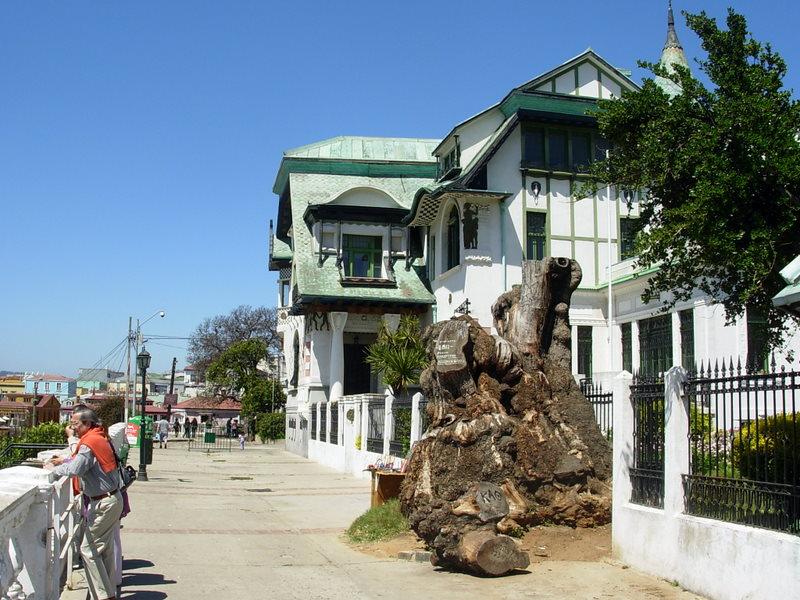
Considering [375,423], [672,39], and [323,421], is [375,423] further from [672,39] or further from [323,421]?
[672,39]

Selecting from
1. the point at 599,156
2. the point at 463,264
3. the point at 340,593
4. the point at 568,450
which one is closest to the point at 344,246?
the point at 463,264

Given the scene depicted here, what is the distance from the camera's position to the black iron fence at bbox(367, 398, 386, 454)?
24.0 metres

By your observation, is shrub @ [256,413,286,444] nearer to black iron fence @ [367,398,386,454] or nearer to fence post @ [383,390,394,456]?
black iron fence @ [367,398,386,454]

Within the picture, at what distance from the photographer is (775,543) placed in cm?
769

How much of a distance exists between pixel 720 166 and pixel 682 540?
13.9 ft

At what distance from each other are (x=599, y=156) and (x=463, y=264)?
6013mm

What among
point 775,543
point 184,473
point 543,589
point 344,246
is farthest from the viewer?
point 344,246

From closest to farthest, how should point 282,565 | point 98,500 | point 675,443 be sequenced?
point 98,500 → point 675,443 → point 282,565

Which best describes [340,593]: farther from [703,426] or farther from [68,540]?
[703,426]

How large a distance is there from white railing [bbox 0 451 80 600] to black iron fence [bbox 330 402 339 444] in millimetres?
21184

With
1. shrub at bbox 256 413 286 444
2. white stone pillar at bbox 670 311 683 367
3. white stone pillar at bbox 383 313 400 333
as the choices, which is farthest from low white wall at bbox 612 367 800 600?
shrub at bbox 256 413 286 444

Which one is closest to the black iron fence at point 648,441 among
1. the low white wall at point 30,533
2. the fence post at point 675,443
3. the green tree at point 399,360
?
the fence post at point 675,443

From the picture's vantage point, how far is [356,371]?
37.5 metres

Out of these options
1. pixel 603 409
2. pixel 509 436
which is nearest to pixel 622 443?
pixel 509 436
